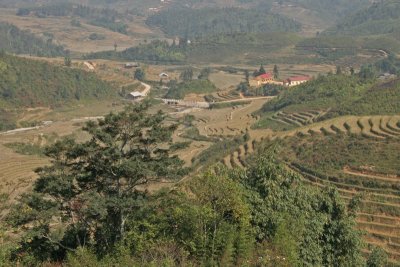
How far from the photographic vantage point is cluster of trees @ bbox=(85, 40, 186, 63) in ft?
463

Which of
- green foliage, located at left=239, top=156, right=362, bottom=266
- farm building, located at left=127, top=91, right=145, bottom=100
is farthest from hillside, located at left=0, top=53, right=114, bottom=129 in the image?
green foliage, located at left=239, top=156, right=362, bottom=266

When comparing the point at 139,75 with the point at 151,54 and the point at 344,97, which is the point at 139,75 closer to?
the point at 151,54

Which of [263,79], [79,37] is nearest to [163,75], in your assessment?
[263,79]

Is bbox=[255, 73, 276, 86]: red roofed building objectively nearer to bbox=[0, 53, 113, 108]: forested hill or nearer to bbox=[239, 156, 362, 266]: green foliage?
bbox=[0, 53, 113, 108]: forested hill

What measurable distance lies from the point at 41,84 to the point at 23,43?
8098cm

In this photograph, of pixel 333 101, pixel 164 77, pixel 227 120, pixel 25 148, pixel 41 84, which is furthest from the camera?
pixel 164 77

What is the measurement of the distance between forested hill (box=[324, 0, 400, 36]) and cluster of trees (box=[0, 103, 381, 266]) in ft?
479

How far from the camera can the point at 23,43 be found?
→ 16362cm

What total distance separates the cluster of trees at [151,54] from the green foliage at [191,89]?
4365 cm

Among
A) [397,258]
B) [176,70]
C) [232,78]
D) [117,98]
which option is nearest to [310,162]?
[397,258]

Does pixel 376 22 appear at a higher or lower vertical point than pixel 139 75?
higher

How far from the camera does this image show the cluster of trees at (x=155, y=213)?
647 inches

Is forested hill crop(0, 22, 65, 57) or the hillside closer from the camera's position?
the hillside

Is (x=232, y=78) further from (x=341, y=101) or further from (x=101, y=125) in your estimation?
(x=101, y=125)
